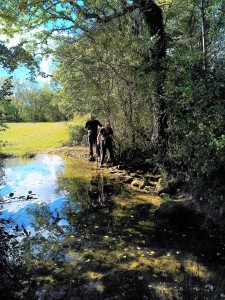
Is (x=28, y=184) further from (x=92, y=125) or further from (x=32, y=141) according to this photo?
(x=32, y=141)

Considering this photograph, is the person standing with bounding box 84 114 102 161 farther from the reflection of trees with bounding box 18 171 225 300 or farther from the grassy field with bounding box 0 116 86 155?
the reflection of trees with bounding box 18 171 225 300

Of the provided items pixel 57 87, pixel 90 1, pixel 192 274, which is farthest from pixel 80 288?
pixel 57 87

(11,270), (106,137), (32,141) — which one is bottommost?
(11,270)

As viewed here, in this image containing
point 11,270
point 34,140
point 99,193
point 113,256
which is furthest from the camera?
point 34,140

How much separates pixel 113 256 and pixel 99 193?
4.38 meters

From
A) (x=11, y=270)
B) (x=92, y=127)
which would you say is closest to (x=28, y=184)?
(x=92, y=127)

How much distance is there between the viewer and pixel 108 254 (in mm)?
5895

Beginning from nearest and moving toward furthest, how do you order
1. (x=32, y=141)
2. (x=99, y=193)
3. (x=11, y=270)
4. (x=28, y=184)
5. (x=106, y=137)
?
(x=11, y=270) < (x=99, y=193) < (x=28, y=184) < (x=106, y=137) < (x=32, y=141)

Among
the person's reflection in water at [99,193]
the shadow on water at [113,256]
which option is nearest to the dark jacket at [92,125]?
the person's reflection in water at [99,193]

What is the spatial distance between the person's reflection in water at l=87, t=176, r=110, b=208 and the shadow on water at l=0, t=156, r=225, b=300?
0.51 ft

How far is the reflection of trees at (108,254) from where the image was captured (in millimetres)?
4781

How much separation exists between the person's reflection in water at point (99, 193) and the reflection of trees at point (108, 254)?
20 centimetres

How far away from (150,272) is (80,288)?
4.12 ft

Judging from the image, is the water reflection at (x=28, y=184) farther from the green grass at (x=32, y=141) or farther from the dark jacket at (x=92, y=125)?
the green grass at (x=32, y=141)
